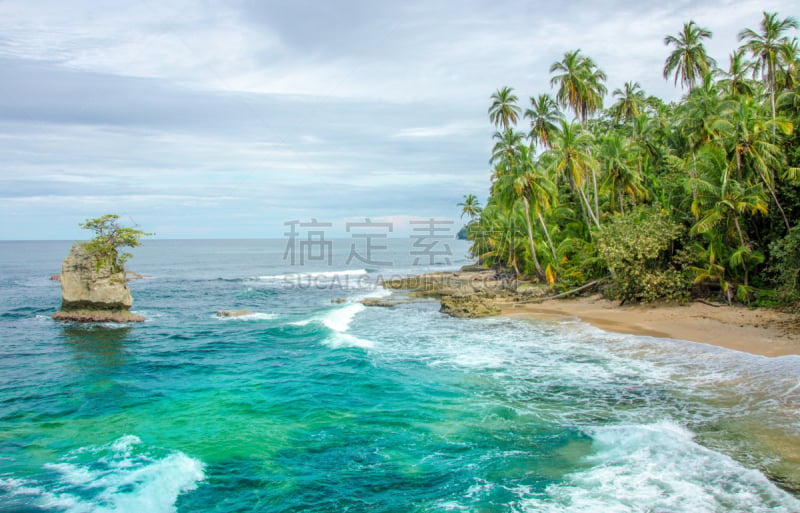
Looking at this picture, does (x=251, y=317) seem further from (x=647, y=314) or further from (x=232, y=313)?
(x=647, y=314)

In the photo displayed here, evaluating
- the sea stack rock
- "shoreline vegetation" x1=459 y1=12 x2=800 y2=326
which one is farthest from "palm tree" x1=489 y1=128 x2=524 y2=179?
the sea stack rock

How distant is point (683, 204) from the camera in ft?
89.9

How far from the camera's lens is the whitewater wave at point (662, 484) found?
8.78 metres

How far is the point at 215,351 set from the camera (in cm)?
2348

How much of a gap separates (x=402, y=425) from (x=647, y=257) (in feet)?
60.1

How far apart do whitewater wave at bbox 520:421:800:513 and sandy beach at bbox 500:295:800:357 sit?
953 cm

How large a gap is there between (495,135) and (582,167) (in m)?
11.6

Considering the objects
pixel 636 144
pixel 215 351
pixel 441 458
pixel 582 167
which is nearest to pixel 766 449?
pixel 441 458

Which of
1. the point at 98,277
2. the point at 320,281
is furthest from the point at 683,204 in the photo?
the point at 320,281

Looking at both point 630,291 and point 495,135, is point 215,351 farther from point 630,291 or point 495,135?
point 495,135

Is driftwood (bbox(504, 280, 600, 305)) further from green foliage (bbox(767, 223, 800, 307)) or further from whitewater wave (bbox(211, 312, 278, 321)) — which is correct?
whitewater wave (bbox(211, 312, 278, 321))

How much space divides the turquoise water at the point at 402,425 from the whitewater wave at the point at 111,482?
44 mm

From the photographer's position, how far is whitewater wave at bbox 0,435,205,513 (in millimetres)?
9797

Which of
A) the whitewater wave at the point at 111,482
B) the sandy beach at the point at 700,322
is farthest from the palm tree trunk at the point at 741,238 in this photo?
the whitewater wave at the point at 111,482
